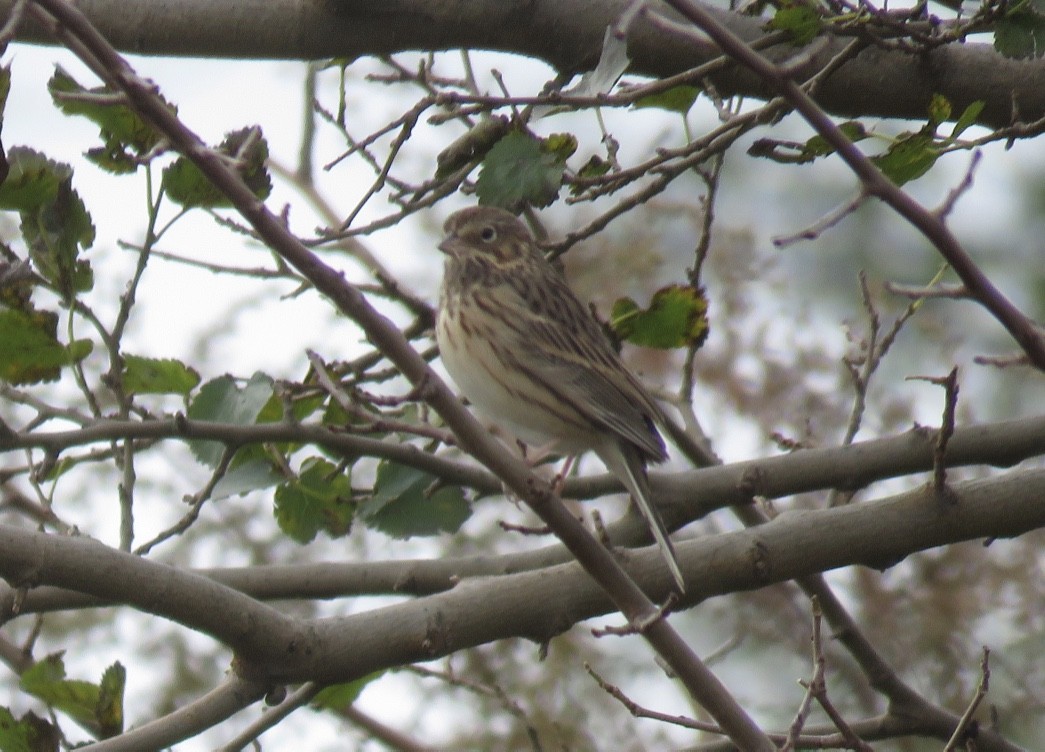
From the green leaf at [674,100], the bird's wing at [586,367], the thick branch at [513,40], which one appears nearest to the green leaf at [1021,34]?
the thick branch at [513,40]

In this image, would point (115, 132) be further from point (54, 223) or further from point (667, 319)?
point (667, 319)

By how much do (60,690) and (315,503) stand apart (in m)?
1.01

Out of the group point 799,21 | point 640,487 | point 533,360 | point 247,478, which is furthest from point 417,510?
point 799,21

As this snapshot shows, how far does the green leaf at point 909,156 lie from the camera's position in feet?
10.9

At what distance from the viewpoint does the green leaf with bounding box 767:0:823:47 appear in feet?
11.5

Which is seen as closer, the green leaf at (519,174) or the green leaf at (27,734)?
the green leaf at (27,734)

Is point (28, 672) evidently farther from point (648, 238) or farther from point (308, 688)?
point (648, 238)

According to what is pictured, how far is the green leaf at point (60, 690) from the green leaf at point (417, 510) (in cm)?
106

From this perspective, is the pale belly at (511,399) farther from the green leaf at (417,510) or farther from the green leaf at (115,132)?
the green leaf at (115,132)

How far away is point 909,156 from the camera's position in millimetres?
3363

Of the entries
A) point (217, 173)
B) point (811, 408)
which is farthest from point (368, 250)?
point (217, 173)

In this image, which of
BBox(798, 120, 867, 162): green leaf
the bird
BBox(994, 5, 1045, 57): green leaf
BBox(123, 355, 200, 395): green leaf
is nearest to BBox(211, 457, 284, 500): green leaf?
BBox(123, 355, 200, 395): green leaf

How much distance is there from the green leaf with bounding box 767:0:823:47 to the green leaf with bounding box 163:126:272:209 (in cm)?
128

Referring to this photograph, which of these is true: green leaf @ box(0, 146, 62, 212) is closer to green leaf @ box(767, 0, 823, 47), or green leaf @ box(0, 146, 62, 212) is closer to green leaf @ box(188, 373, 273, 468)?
green leaf @ box(188, 373, 273, 468)
